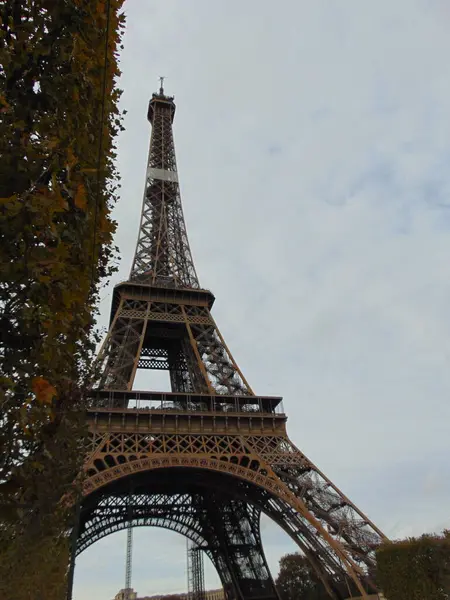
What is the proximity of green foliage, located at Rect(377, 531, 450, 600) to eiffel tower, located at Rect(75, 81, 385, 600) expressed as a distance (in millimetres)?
2994

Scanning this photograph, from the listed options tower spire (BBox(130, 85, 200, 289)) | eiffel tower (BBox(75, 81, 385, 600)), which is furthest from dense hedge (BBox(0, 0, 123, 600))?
tower spire (BBox(130, 85, 200, 289))

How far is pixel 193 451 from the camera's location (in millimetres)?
26047

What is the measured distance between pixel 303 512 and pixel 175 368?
65.7ft

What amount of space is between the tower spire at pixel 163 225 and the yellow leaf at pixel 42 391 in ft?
107

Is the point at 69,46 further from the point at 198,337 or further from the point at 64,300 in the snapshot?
the point at 198,337

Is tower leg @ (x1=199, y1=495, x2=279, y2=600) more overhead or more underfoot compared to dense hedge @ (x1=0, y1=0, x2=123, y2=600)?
more overhead

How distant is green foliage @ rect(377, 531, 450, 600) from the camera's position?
57.8 feet

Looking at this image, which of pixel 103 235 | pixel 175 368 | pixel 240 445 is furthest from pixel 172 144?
pixel 103 235

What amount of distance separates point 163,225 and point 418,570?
31.6 meters

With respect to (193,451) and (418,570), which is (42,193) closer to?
(418,570)

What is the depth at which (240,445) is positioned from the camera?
26609 mm

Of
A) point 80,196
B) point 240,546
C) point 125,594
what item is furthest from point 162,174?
point 125,594

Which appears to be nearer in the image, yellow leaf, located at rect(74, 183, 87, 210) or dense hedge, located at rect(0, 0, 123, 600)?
dense hedge, located at rect(0, 0, 123, 600)

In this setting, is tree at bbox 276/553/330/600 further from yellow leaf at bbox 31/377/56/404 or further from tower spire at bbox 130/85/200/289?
yellow leaf at bbox 31/377/56/404
